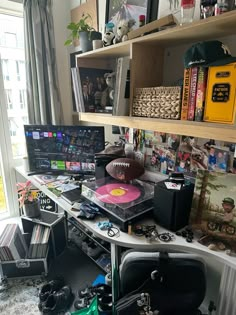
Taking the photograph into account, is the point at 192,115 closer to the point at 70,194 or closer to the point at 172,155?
the point at 172,155

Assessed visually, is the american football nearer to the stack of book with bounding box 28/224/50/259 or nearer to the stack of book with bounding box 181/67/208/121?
the stack of book with bounding box 181/67/208/121

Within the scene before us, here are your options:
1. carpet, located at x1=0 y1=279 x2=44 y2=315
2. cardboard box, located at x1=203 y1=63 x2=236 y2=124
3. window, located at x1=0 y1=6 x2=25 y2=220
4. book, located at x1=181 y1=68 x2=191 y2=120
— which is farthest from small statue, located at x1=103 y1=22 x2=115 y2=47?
carpet, located at x1=0 y1=279 x2=44 y2=315

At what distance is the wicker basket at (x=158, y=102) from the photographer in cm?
95

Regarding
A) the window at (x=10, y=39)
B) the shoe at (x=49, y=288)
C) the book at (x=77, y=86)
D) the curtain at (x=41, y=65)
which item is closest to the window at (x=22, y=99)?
the curtain at (x=41, y=65)

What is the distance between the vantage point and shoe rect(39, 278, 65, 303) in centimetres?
141

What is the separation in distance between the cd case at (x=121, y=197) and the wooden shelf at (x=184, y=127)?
0.38 m

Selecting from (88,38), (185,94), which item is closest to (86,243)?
(185,94)

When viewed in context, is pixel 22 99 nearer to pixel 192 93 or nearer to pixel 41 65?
pixel 41 65

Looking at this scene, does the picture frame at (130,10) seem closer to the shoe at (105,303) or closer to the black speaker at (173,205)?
the black speaker at (173,205)

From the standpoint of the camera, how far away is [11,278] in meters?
1.65

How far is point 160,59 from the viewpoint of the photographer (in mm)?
1249

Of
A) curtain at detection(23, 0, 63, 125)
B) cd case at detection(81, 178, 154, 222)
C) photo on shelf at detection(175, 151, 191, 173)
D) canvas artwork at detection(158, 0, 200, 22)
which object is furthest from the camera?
curtain at detection(23, 0, 63, 125)

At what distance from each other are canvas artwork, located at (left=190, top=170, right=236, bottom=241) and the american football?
1.25 feet

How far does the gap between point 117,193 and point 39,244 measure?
860 mm
